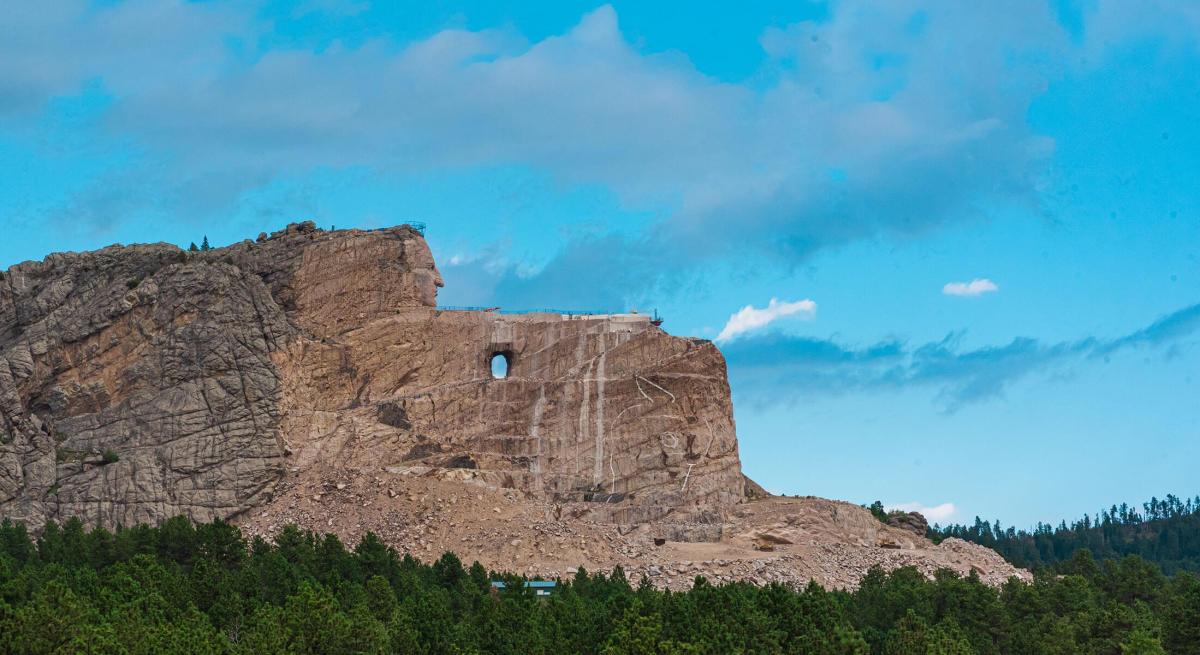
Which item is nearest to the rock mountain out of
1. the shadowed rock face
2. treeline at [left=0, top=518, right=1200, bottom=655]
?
the shadowed rock face

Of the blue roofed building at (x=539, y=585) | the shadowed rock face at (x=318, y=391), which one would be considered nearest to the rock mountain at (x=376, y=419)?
the shadowed rock face at (x=318, y=391)

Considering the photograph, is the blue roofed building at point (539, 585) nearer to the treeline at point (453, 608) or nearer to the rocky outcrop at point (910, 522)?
the treeline at point (453, 608)

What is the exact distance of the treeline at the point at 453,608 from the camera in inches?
2933

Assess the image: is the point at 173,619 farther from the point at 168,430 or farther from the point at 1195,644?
the point at 1195,644

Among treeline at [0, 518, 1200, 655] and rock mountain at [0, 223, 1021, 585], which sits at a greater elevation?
rock mountain at [0, 223, 1021, 585]

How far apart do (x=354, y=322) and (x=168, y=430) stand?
43.7 feet

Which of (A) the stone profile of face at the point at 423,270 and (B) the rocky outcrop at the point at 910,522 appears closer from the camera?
(A) the stone profile of face at the point at 423,270

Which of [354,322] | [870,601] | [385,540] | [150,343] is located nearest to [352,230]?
[354,322]

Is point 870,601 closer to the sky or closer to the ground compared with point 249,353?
closer to the ground

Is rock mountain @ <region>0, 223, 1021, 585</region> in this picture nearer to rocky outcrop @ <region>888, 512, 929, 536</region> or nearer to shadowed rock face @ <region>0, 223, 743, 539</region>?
shadowed rock face @ <region>0, 223, 743, 539</region>

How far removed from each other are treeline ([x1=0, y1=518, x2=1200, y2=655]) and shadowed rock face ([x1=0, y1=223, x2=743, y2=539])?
6.92m

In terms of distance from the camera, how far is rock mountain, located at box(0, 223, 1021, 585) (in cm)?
10856

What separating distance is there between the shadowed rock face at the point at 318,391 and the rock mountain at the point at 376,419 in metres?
0.13

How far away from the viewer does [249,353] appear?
11394cm
